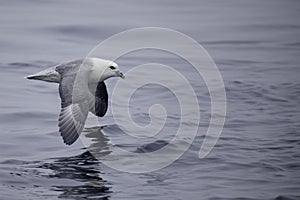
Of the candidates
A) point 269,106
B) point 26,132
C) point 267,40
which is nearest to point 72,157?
point 26,132

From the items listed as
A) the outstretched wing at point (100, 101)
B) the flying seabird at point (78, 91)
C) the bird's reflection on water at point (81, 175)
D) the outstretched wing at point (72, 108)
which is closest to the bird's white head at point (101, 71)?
the flying seabird at point (78, 91)

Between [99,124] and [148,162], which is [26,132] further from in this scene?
[148,162]

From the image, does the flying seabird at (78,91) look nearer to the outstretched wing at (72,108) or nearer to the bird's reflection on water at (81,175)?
the outstretched wing at (72,108)

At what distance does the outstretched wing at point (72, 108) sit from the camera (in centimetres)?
931

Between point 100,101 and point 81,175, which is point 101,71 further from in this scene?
point 81,175

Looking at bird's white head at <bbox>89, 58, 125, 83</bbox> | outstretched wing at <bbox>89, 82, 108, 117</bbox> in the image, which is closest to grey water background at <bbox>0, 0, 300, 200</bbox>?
outstretched wing at <bbox>89, 82, 108, 117</bbox>

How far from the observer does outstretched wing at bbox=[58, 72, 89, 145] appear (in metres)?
9.31

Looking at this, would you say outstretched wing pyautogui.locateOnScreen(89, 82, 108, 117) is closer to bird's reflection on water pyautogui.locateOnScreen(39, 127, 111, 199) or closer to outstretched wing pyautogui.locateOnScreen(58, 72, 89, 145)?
outstretched wing pyautogui.locateOnScreen(58, 72, 89, 145)

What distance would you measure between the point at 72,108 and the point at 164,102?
2614 mm

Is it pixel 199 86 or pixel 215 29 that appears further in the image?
pixel 215 29

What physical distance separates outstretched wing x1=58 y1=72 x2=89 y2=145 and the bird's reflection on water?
0.83 feet

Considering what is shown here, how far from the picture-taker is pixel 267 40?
16297 millimetres

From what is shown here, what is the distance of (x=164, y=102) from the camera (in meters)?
12.0

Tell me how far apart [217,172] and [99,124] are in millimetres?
2448
